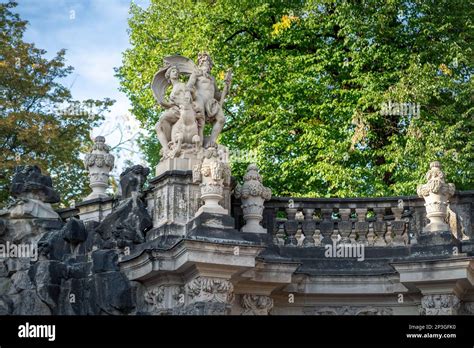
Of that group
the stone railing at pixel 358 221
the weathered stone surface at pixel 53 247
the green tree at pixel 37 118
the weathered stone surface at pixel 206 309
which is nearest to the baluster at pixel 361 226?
the stone railing at pixel 358 221

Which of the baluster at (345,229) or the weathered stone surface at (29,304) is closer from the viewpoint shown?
the weathered stone surface at (29,304)

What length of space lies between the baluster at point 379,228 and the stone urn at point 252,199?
197 centimetres

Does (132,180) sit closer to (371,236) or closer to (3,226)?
(3,226)

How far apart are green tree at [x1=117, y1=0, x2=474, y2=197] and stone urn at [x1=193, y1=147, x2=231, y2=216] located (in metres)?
9.16

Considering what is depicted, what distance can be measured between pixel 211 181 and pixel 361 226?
117 inches

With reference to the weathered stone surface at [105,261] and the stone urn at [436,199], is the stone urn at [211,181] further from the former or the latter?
the stone urn at [436,199]

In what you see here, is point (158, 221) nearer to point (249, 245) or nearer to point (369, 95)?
point (249, 245)

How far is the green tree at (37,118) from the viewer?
3173 cm

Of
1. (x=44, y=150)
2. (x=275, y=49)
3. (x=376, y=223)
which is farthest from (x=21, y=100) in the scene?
(x=376, y=223)

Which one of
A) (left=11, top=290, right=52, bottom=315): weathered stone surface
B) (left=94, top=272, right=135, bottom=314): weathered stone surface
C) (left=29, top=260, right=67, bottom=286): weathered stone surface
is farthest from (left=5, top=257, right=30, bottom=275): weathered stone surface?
(left=94, top=272, right=135, bottom=314): weathered stone surface

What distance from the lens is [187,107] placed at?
70.1 ft

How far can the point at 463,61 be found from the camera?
30391 mm

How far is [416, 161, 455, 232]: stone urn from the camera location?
20.6m

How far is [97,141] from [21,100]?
10646 mm
